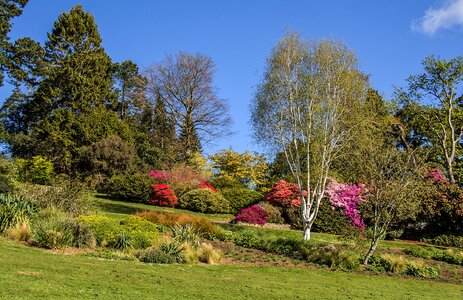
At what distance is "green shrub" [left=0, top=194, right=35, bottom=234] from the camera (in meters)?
13.1

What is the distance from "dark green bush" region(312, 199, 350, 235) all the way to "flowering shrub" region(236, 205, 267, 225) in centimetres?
297

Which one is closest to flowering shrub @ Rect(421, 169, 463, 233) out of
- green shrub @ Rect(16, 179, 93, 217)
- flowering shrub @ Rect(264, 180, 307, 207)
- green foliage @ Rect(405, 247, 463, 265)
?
flowering shrub @ Rect(264, 180, 307, 207)

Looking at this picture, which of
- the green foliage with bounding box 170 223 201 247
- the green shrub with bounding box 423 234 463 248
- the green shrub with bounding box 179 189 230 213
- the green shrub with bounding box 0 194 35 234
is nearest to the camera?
the green shrub with bounding box 0 194 35 234

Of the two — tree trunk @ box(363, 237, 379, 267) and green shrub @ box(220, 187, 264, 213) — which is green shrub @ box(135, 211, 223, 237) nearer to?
tree trunk @ box(363, 237, 379, 267)

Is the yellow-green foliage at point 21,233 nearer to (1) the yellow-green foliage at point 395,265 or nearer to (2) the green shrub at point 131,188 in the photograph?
(1) the yellow-green foliage at point 395,265

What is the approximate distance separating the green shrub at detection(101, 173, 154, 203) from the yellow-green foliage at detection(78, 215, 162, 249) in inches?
671

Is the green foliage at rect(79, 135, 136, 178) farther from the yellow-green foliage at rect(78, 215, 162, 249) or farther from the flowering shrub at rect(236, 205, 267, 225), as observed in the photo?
the yellow-green foliage at rect(78, 215, 162, 249)

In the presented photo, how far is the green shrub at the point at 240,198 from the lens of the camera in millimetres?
30766

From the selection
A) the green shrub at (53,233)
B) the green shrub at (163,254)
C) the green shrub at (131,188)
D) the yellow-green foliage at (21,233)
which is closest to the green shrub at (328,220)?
the green shrub at (131,188)

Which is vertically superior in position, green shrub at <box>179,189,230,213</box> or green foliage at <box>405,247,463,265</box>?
green shrub at <box>179,189,230,213</box>

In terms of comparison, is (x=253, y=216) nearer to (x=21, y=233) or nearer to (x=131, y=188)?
(x=131, y=188)

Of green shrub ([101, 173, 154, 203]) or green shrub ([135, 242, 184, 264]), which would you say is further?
green shrub ([101, 173, 154, 203])

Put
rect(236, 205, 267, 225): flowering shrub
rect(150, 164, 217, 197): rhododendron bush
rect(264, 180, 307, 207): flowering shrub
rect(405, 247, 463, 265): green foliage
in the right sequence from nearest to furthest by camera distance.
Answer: rect(405, 247, 463, 265): green foliage
rect(236, 205, 267, 225): flowering shrub
rect(264, 180, 307, 207): flowering shrub
rect(150, 164, 217, 197): rhododendron bush

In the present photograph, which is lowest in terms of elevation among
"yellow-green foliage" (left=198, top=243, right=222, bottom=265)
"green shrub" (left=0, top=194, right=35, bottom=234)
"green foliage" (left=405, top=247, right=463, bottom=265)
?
"yellow-green foliage" (left=198, top=243, right=222, bottom=265)
